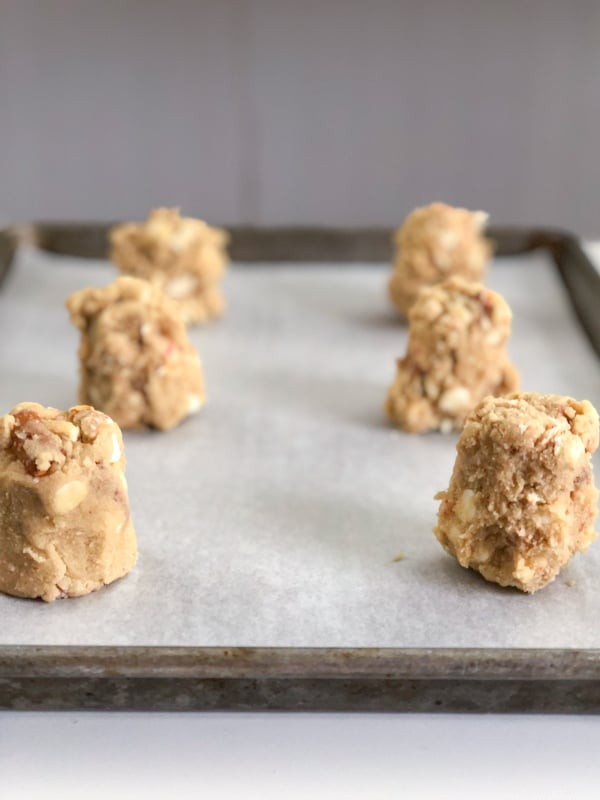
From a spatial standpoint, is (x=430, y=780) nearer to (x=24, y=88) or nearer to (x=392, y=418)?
(x=392, y=418)

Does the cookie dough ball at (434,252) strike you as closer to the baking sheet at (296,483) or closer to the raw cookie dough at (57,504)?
the baking sheet at (296,483)

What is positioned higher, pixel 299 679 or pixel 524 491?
pixel 524 491

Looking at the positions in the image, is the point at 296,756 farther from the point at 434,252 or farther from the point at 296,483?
the point at 434,252

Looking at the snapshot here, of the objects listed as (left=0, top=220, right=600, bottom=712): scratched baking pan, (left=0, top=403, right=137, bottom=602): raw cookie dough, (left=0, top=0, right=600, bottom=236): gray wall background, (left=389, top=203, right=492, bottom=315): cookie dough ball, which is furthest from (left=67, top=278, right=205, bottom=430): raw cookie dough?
(left=0, top=0, right=600, bottom=236): gray wall background

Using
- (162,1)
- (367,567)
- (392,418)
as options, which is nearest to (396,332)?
(392,418)

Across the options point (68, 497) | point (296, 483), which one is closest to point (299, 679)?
point (68, 497)
